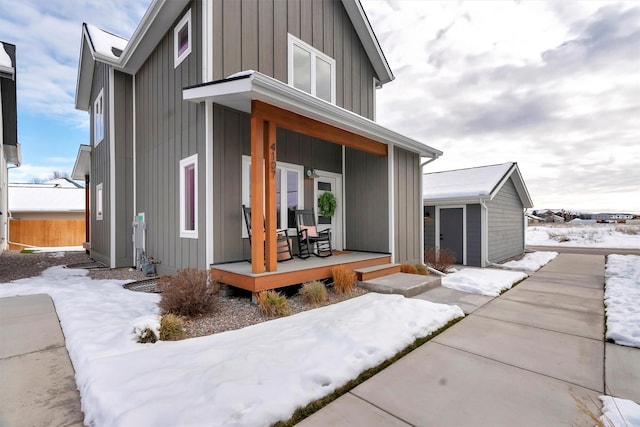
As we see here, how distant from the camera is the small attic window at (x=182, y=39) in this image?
17.1 feet

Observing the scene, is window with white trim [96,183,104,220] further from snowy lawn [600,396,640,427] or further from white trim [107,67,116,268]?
snowy lawn [600,396,640,427]

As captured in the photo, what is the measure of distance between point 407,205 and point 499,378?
498 centimetres

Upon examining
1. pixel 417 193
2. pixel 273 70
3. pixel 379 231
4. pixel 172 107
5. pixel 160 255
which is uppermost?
pixel 273 70

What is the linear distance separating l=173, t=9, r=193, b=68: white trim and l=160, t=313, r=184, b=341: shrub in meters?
4.48

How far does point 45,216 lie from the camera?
17.9 m

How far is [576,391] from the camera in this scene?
218 cm

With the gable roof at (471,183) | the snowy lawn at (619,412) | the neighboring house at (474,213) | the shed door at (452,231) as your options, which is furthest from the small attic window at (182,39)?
the shed door at (452,231)

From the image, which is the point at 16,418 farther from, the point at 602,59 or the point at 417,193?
the point at 602,59

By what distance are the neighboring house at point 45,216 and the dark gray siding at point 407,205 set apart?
17200 mm

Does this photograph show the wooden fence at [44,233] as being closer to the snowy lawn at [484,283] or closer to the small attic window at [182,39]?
the small attic window at [182,39]

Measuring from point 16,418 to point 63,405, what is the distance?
21 centimetres

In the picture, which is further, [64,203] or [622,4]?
[64,203]

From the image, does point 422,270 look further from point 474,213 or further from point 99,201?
point 99,201

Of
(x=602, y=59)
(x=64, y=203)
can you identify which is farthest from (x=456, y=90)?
(x=64, y=203)
